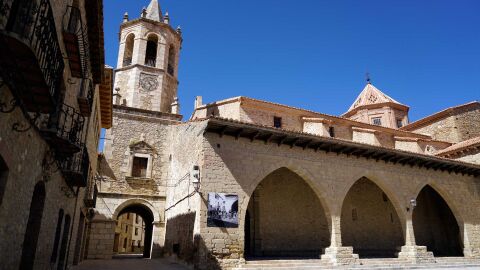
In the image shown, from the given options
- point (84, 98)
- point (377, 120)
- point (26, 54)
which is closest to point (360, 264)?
point (84, 98)

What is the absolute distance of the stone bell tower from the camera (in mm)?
→ 21219

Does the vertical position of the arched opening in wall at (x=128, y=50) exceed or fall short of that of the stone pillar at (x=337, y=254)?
it exceeds it

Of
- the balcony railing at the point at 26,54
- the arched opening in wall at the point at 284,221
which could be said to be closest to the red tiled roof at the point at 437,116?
the arched opening in wall at the point at 284,221

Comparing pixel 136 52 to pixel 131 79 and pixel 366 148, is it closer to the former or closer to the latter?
pixel 131 79

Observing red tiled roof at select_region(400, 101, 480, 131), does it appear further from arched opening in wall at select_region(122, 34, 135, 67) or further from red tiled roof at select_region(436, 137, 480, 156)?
arched opening in wall at select_region(122, 34, 135, 67)

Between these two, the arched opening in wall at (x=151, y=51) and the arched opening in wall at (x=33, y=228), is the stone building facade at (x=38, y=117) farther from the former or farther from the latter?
the arched opening in wall at (x=151, y=51)

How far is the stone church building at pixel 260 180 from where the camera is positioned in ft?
42.0

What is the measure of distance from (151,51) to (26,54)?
2025cm

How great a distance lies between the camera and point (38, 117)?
18.5 ft

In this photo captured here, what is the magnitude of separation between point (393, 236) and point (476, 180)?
594 cm

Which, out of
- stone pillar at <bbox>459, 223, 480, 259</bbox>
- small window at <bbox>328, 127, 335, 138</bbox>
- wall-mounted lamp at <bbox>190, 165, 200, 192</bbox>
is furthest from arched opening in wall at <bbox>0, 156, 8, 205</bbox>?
stone pillar at <bbox>459, 223, 480, 259</bbox>

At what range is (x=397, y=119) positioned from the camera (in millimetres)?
29484

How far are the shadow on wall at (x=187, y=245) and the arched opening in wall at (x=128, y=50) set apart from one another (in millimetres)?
10808

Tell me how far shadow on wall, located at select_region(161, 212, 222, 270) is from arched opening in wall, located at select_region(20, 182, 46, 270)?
594 centimetres
